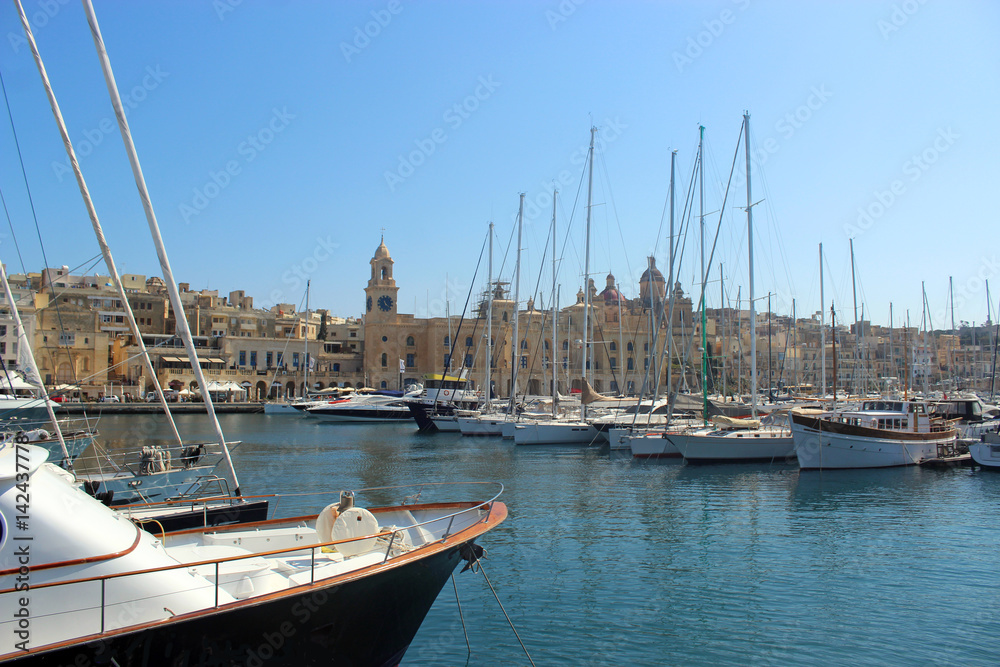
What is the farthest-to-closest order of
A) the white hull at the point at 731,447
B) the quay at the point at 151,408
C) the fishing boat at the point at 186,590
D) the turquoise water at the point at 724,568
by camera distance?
the quay at the point at 151,408
the white hull at the point at 731,447
the turquoise water at the point at 724,568
the fishing boat at the point at 186,590

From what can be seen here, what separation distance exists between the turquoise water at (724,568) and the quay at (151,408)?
35.5 meters

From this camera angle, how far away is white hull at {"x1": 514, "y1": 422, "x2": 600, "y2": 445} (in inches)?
1341

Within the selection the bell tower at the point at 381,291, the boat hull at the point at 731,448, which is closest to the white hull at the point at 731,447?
the boat hull at the point at 731,448

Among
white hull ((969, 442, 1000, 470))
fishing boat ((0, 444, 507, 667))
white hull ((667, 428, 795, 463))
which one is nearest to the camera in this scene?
fishing boat ((0, 444, 507, 667))

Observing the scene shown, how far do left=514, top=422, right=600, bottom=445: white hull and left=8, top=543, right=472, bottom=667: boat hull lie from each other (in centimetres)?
2530

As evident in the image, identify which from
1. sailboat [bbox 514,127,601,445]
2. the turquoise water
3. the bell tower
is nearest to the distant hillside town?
the bell tower

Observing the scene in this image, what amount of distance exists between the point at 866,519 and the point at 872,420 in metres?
9.86

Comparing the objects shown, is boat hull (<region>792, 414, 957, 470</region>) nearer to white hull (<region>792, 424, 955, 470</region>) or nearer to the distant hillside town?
white hull (<region>792, 424, 955, 470</region>)

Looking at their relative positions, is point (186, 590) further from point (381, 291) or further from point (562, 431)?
point (381, 291)

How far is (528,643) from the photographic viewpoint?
380 inches

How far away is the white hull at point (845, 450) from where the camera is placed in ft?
80.3

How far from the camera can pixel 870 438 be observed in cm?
2509

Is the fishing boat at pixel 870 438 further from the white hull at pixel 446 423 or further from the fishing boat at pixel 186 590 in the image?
the white hull at pixel 446 423

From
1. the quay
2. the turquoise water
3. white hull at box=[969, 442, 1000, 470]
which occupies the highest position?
the quay
